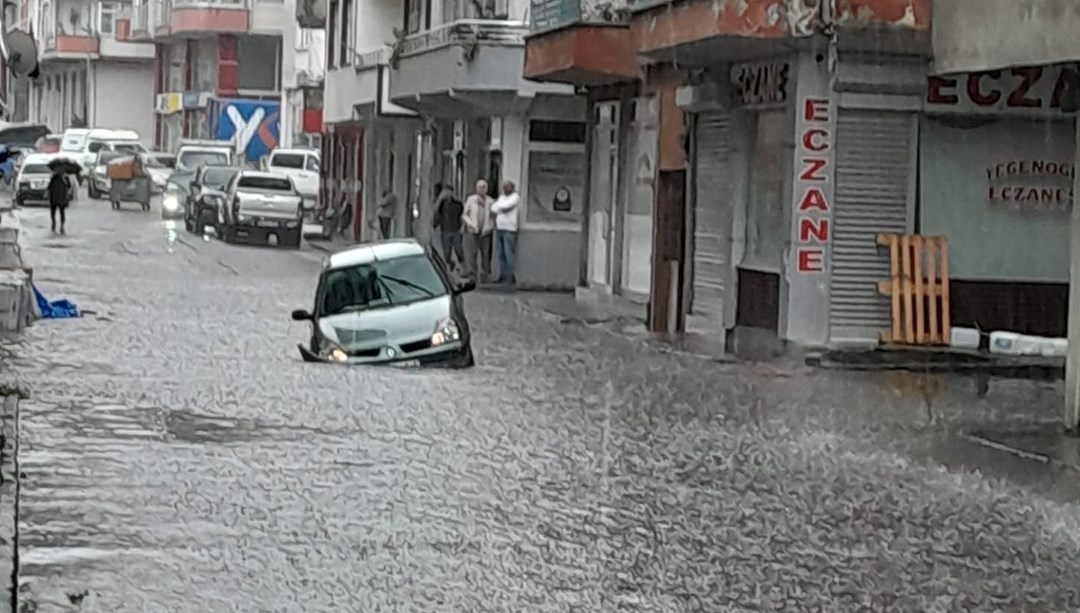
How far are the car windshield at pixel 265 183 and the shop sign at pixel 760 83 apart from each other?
84.2ft

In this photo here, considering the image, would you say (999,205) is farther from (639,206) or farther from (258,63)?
(258,63)

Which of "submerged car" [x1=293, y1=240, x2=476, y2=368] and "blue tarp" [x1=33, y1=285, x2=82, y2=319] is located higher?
"submerged car" [x1=293, y1=240, x2=476, y2=368]

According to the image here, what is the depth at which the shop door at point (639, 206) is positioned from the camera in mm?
31500

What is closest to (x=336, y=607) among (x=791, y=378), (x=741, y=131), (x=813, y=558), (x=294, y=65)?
(x=813, y=558)

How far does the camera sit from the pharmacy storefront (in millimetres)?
23750

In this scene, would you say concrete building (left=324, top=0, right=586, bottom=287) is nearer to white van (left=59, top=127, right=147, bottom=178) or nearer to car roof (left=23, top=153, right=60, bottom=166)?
car roof (left=23, top=153, right=60, bottom=166)

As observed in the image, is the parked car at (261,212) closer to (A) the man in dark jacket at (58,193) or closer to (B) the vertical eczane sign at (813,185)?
(A) the man in dark jacket at (58,193)

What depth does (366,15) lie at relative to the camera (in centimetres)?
5156

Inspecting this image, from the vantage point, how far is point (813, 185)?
23547 mm

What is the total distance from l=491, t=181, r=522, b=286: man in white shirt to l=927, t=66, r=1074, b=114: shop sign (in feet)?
45.3

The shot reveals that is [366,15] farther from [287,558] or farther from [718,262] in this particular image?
[287,558]

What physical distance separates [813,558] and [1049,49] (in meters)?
7.60

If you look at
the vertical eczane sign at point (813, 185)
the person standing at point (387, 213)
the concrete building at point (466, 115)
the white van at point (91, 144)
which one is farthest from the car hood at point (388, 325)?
the white van at point (91, 144)

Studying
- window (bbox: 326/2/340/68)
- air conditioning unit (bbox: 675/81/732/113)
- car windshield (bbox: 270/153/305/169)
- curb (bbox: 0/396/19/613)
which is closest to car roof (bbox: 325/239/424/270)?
curb (bbox: 0/396/19/613)
